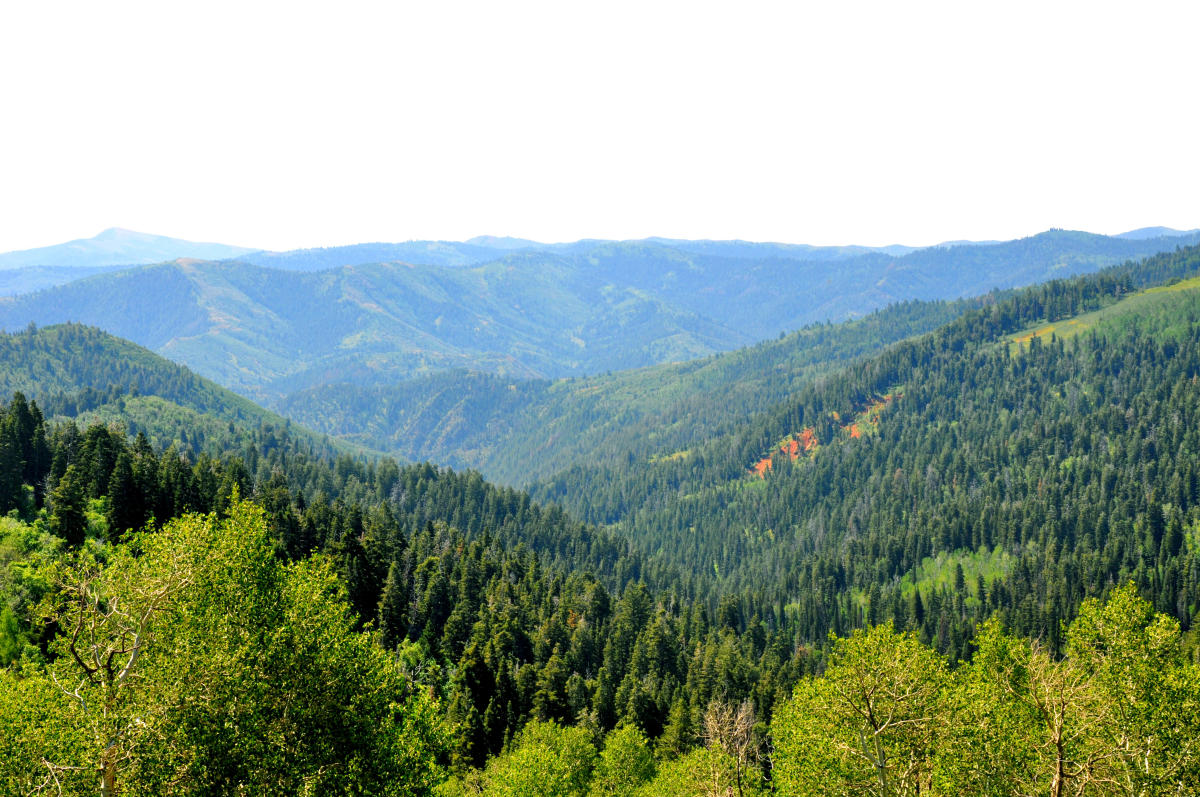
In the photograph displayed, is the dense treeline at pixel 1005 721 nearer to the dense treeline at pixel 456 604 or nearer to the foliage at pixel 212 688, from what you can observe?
the foliage at pixel 212 688

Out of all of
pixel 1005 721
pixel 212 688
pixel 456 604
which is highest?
pixel 212 688

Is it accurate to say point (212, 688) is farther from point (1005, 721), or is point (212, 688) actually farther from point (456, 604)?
point (456, 604)

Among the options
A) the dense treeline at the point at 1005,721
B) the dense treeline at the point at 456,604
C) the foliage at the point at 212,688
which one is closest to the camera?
the foliage at the point at 212,688

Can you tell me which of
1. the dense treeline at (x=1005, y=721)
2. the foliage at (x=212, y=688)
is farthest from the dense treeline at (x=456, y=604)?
the dense treeline at (x=1005, y=721)

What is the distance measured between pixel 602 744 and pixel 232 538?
74.7 metres

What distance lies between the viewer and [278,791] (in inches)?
1319

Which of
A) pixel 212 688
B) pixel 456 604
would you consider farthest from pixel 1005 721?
pixel 456 604

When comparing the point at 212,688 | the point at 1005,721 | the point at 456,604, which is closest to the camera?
the point at 212,688

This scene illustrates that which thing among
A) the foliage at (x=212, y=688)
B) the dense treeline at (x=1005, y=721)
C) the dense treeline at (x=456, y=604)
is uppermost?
the foliage at (x=212, y=688)

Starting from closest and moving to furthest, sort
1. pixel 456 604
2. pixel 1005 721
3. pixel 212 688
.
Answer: pixel 212 688 → pixel 1005 721 → pixel 456 604

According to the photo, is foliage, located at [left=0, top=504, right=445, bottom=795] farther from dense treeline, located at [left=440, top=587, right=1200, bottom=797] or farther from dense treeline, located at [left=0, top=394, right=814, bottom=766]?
dense treeline, located at [left=0, top=394, right=814, bottom=766]

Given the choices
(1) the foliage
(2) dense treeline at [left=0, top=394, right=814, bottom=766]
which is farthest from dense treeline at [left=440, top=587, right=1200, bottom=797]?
(2) dense treeline at [left=0, top=394, right=814, bottom=766]

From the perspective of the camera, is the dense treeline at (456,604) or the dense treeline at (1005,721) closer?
the dense treeline at (1005,721)

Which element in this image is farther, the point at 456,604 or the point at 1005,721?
the point at 456,604
